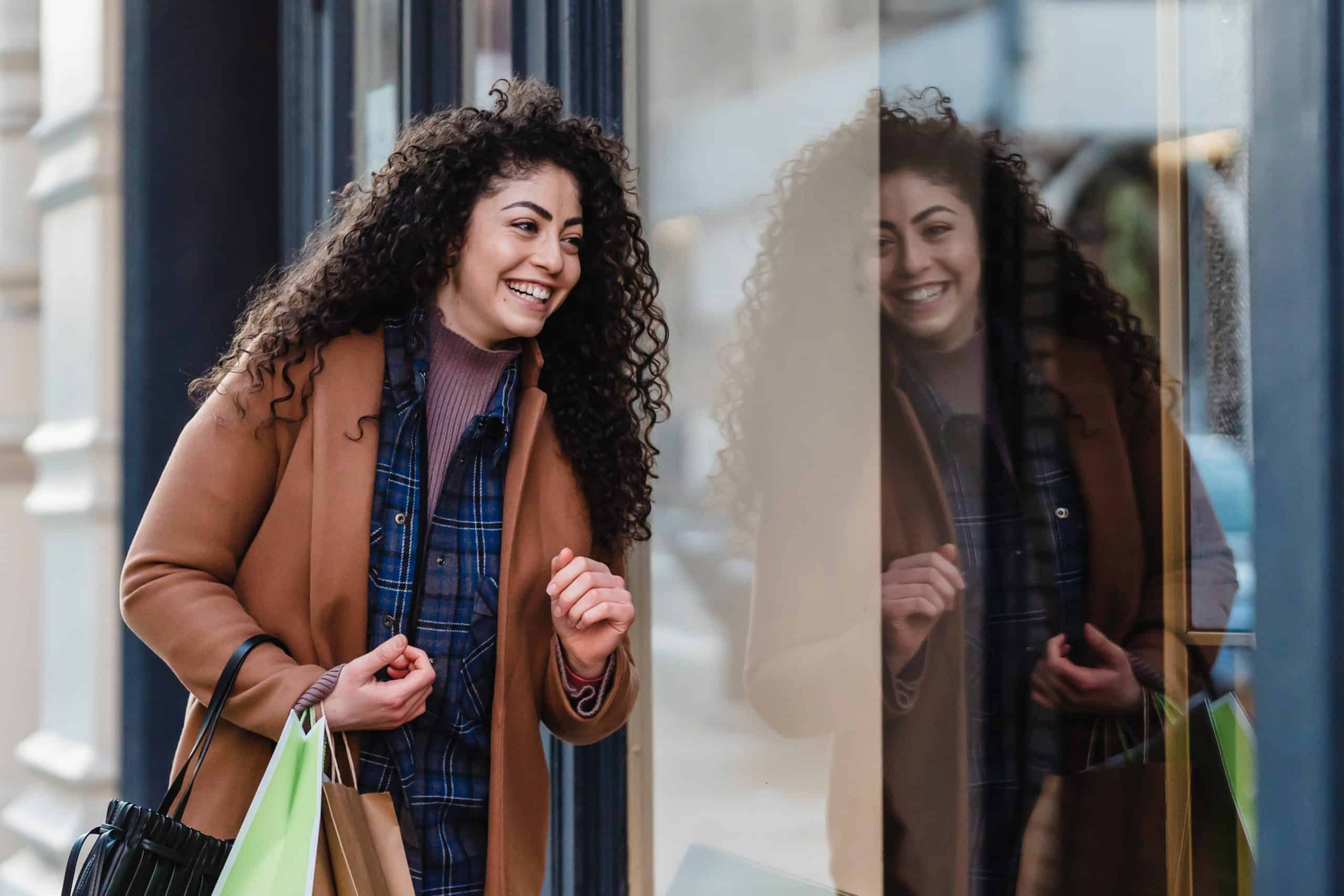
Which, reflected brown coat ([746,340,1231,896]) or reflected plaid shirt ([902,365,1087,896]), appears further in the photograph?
reflected plaid shirt ([902,365,1087,896])

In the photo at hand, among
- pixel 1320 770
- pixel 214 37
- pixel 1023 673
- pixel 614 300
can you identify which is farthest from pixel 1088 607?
pixel 214 37

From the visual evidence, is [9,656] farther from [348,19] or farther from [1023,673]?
[1023,673]

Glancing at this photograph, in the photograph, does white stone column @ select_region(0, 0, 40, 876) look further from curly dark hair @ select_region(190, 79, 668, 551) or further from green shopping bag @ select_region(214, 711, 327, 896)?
green shopping bag @ select_region(214, 711, 327, 896)

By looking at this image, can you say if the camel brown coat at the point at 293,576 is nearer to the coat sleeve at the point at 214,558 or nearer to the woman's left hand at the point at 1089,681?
the coat sleeve at the point at 214,558

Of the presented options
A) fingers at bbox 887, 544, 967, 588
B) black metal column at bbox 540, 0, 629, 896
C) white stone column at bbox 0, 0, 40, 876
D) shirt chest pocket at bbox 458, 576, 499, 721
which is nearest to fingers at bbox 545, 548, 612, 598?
shirt chest pocket at bbox 458, 576, 499, 721

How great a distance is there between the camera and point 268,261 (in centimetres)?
368

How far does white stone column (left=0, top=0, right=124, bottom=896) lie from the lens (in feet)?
12.1

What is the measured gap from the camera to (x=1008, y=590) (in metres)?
1.74

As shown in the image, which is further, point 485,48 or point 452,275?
point 485,48

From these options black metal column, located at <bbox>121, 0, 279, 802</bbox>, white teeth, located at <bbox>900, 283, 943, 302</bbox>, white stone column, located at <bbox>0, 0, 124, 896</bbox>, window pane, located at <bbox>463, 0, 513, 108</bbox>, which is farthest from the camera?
white stone column, located at <bbox>0, 0, 124, 896</bbox>

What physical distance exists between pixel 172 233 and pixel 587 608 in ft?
7.72

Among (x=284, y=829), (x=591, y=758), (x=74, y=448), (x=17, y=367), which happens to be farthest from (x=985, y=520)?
(x=17, y=367)

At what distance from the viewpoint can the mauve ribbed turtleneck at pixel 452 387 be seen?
177 cm

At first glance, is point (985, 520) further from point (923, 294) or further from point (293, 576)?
point (293, 576)
